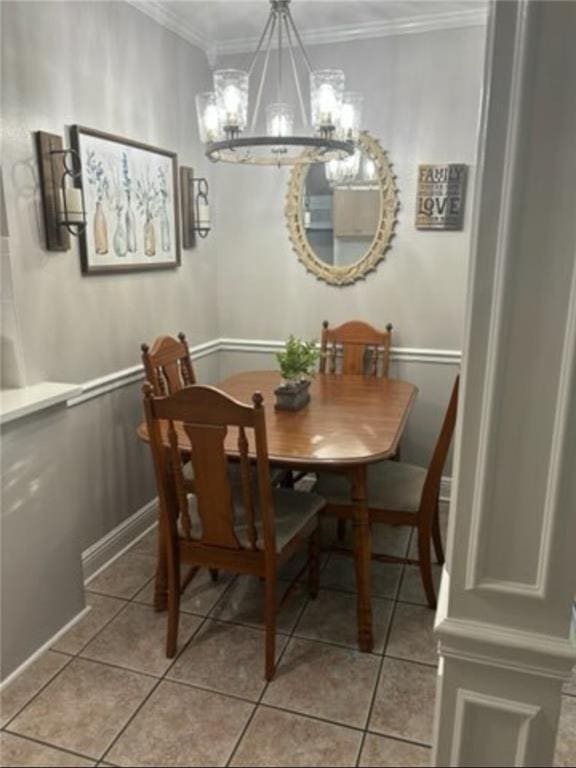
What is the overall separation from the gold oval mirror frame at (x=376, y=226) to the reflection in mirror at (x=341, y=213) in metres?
0.02

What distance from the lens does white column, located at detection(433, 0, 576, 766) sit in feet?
2.91

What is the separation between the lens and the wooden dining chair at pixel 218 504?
1.74 metres

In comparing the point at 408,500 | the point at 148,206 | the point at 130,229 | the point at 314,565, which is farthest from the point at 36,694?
the point at 148,206

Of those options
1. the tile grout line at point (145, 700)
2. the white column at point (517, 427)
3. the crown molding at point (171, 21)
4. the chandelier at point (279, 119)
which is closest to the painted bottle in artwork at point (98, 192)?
the chandelier at point (279, 119)

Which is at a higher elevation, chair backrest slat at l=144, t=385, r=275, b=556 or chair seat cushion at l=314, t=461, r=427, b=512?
chair backrest slat at l=144, t=385, r=275, b=556

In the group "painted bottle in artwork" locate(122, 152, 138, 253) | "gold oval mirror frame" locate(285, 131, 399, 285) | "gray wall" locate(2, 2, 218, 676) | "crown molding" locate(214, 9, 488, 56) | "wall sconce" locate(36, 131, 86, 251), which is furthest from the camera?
"gold oval mirror frame" locate(285, 131, 399, 285)

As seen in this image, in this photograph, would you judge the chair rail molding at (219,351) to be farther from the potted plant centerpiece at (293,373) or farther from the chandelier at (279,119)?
the chandelier at (279,119)

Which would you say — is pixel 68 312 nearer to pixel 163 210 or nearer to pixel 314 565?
pixel 163 210

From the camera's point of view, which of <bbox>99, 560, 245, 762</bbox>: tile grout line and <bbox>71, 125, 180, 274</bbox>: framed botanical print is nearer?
<bbox>99, 560, 245, 762</bbox>: tile grout line

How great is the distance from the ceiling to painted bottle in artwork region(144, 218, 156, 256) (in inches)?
37.9

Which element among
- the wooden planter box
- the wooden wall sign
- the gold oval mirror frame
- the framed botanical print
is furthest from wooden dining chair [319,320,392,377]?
the framed botanical print

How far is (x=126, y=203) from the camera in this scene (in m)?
2.60

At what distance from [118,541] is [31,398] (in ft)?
3.40

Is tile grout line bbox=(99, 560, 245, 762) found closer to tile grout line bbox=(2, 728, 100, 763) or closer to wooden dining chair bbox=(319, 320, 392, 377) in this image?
tile grout line bbox=(2, 728, 100, 763)
